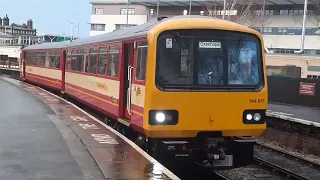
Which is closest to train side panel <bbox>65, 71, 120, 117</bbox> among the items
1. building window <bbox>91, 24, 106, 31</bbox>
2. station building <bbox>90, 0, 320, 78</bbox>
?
station building <bbox>90, 0, 320, 78</bbox>

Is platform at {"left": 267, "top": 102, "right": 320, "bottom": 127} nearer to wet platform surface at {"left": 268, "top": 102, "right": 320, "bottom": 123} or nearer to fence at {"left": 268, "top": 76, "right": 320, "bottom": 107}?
wet platform surface at {"left": 268, "top": 102, "right": 320, "bottom": 123}

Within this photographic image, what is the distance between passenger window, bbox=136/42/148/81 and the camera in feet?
27.9

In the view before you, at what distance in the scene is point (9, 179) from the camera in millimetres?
6508

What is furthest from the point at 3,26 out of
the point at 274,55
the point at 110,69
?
the point at 110,69

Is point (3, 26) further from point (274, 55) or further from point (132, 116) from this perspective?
point (132, 116)

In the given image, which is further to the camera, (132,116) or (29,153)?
(132,116)

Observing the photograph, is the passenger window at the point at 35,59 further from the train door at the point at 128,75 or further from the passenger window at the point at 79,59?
the train door at the point at 128,75

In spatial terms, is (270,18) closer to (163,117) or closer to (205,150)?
(205,150)

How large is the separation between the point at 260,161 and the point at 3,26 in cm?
12387

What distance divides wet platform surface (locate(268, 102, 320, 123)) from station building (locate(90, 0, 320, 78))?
1494 centimetres

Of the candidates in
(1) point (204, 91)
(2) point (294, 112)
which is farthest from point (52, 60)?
(1) point (204, 91)

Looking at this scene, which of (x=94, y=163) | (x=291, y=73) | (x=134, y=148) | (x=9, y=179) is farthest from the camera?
(x=291, y=73)

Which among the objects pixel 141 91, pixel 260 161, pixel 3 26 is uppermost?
pixel 3 26

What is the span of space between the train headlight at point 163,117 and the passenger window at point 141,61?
0.81 meters
